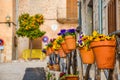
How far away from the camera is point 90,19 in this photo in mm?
10344

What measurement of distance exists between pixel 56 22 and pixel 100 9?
1919 cm

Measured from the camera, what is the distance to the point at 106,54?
4.20 meters

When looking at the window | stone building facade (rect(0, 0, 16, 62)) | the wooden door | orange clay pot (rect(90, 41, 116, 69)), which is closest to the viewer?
orange clay pot (rect(90, 41, 116, 69))

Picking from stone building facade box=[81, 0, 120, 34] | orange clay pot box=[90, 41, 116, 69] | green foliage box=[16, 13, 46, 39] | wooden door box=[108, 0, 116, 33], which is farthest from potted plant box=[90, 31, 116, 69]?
green foliage box=[16, 13, 46, 39]

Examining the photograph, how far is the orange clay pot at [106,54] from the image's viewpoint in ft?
13.8

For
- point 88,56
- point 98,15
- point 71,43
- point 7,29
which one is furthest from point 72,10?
point 88,56

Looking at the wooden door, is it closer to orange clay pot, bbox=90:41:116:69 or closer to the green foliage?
orange clay pot, bbox=90:41:116:69

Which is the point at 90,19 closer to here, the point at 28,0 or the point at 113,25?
the point at 113,25

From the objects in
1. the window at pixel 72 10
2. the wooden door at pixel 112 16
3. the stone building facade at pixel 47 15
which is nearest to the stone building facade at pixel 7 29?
the stone building facade at pixel 47 15

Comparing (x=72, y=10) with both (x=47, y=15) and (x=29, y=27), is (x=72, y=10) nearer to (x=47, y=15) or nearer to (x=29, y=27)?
(x=47, y=15)

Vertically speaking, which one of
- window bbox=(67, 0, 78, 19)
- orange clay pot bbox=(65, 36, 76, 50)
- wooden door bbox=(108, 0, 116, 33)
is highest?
window bbox=(67, 0, 78, 19)

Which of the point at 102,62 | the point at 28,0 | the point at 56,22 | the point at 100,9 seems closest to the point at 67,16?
the point at 56,22

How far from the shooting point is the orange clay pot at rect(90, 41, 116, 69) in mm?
4203

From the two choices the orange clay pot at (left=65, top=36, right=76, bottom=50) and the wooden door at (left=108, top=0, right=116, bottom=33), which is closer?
the wooden door at (left=108, top=0, right=116, bottom=33)
